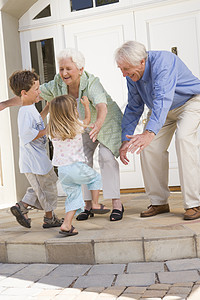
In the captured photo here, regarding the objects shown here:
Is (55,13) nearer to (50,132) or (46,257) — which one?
(50,132)

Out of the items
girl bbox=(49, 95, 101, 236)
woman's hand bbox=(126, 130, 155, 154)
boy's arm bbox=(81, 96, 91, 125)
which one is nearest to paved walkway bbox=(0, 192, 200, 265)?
girl bbox=(49, 95, 101, 236)

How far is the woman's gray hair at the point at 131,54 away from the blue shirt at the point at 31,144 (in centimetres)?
83

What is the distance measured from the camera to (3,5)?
5656 mm

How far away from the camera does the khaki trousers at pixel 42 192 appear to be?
361 centimetres

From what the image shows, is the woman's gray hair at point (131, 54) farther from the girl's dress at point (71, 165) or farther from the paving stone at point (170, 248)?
the paving stone at point (170, 248)

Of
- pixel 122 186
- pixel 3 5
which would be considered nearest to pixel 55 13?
pixel 3 5

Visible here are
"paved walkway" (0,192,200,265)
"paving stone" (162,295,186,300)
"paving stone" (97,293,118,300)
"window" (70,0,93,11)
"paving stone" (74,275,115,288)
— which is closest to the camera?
"paving stone" (162,295,186,300)

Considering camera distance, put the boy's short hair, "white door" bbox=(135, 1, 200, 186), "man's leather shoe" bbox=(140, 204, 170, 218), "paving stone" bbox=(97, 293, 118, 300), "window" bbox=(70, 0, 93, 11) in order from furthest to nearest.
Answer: "window" bbox=(70, 0, 93, 11) → "white door" bbox=(135, 1, 200, 186) → "man's leather shoe" bbox=(140, 204, 170, 218) → the boy's short hair → "paving stone" bbox=(97, 293, 118, 300)

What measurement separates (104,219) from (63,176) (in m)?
0.75

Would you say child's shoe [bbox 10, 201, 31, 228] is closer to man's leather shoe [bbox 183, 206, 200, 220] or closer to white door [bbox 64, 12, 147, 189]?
man's leather shoe [bbox 183, 206, 200, 220]

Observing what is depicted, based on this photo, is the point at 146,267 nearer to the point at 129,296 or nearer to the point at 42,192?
the point at 129,296

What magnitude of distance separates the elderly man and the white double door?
1.79 meters

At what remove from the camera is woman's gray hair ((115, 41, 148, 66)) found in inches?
128

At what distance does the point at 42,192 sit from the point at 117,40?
2.77m
